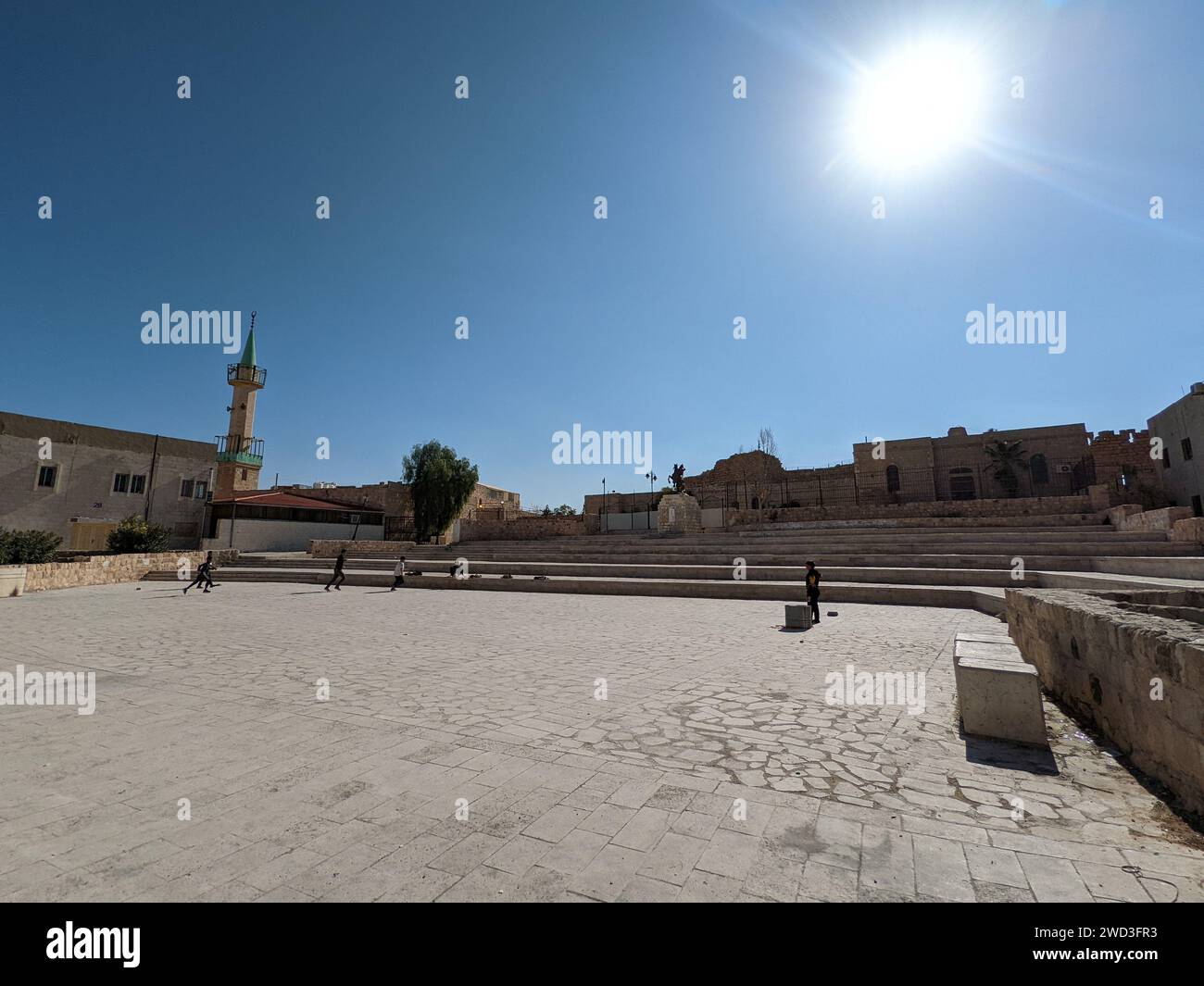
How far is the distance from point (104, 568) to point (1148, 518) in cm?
3554

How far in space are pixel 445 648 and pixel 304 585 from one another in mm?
14177

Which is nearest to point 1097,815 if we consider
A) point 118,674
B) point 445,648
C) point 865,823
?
point 865,823

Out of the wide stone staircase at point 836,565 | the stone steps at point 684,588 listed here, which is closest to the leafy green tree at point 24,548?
the wide stone staircase at point 836,565

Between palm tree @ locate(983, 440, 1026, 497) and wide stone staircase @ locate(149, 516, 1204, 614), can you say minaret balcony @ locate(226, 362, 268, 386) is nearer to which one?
wide stone staircase @ locate(149, 516, 1204, 614)

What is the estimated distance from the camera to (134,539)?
24.3m

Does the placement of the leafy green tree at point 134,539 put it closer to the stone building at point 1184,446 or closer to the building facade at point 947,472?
the building facade at point 947,472

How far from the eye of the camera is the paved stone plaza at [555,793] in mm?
2277

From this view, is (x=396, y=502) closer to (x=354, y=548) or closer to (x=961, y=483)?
(x=354, y=548)

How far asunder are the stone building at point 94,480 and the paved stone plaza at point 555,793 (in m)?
29.9

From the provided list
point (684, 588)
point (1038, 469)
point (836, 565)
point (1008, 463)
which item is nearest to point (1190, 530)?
point (836, 565)

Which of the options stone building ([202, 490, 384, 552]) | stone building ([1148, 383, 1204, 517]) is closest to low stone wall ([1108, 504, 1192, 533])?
stone building ([1148, 383, 1204, 517])

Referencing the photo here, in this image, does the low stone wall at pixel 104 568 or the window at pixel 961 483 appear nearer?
the low stone wall at pixel 104 568
